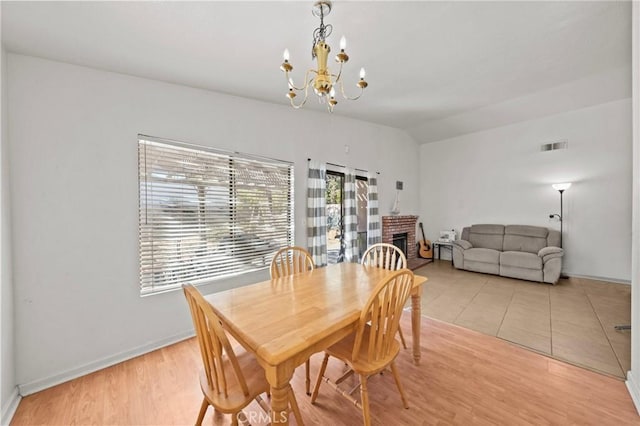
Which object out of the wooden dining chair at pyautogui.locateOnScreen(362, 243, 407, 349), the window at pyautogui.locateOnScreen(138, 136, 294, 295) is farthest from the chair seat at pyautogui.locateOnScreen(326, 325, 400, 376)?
the window at pyautogui.locateOnScreen(138, 136, 294, 295)

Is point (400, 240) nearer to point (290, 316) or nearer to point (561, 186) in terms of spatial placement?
point (561, 186)

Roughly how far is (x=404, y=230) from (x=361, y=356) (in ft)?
15.1

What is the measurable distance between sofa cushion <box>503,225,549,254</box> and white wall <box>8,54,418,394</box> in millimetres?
5747

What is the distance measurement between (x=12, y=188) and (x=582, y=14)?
4.75 meters

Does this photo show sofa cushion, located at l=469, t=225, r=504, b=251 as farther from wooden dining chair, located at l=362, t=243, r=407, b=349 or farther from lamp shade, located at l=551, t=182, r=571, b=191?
wooden dining chair, located at l=362, t=243, r=407, b=349

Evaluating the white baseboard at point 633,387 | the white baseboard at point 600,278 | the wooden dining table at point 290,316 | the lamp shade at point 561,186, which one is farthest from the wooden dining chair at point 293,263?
the white baseboard at point 600,278

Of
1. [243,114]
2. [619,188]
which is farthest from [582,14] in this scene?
[619,188]

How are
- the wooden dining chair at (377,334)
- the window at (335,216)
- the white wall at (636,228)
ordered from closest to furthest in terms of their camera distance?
the wooden dining chair at (377,334) → the white wall at (636,228) → the window at (335,216)

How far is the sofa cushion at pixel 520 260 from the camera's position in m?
4.16

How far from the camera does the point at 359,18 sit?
72.9 inches

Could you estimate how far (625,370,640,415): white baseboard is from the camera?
5.33 feet

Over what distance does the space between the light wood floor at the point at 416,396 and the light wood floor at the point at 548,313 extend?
12.4 inches

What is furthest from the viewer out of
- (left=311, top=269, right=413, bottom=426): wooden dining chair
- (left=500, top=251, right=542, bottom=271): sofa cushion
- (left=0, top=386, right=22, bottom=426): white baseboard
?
(left=500, top=251, right=542, bottom=271): sofa cushion

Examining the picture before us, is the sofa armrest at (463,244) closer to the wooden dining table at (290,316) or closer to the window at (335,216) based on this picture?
the window at (335,216)
